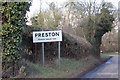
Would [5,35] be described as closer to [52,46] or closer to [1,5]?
[1,5]

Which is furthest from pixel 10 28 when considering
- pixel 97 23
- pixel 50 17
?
pixel 97 23

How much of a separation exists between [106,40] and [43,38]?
1981 centimetres

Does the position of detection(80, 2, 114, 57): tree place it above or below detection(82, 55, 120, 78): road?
above

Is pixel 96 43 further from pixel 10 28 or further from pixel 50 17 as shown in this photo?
pixel 10 28

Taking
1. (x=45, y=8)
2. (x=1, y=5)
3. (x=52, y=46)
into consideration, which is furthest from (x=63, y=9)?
(x=1, y=5)

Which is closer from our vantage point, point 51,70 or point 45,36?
point 51,70

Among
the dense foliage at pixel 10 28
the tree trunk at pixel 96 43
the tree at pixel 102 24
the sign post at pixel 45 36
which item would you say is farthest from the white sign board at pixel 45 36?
the tree trunk at pixel 96 43

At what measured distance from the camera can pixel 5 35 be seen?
18.4ft

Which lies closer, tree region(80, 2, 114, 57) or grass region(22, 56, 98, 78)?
grass region(22, 56, 98, 78)

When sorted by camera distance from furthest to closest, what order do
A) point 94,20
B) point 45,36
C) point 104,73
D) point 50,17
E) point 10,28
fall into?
point 94,20 < point 50,17 < point 104,73 < point 45,36 < point 10,28

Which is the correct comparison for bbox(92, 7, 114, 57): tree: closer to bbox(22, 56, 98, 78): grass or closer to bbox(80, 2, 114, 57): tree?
bbox(80, 2, 114, 57): tree

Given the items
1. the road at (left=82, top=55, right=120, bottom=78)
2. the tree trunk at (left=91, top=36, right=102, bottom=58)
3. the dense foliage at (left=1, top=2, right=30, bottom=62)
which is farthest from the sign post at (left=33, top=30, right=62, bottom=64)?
the tree trunk at (left=91, top=36, right=102, bottom=58)

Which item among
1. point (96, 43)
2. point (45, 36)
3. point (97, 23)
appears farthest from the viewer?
point (96, 43)

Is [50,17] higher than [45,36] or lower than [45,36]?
higher
